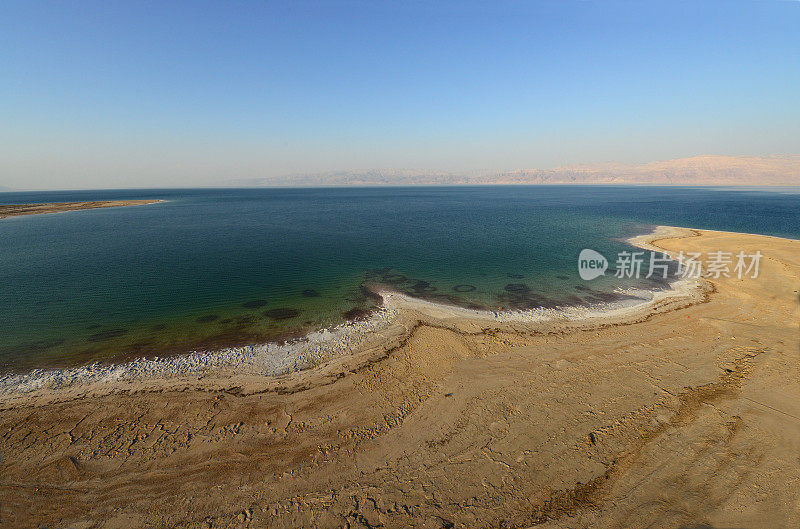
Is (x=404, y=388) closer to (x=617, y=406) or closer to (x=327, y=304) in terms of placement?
(x=617, y=406)

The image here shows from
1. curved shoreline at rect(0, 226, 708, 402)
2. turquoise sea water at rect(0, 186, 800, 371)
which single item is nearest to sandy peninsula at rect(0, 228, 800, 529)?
curved shoreline at rect(0, 226, 708, 402)

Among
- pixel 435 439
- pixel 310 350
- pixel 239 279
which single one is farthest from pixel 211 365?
pixel 239 279

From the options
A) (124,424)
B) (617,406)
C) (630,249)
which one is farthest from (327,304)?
(630,249)

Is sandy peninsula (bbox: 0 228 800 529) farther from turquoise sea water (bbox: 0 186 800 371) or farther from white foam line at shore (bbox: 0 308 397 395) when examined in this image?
turquoise sea water (bbox: 0 186 800 371)

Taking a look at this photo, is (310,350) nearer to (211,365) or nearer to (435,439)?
(211,365)

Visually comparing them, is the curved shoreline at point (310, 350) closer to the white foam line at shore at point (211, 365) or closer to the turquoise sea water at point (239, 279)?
the white foam line at shore at point (211, 365)

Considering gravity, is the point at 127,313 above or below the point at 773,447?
above
